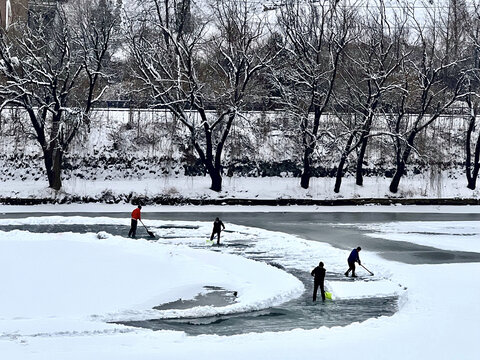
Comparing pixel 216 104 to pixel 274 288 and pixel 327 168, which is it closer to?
pixel 327 168

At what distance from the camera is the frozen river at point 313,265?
62.2ft

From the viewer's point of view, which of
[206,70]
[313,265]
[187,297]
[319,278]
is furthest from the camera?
[206,70]

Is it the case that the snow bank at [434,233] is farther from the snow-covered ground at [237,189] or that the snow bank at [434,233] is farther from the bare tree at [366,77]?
the bare tree at [366,77]

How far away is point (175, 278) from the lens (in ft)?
75.6

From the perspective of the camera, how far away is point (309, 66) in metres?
50.6

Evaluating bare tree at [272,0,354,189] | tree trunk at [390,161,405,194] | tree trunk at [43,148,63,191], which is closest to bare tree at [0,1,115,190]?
tree trunk at [43,148,63,191]

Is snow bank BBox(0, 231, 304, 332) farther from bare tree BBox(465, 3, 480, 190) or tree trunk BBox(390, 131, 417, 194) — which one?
bare tree BBox(465, 3, 480, 190)

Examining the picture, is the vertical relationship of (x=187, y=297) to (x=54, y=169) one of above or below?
below

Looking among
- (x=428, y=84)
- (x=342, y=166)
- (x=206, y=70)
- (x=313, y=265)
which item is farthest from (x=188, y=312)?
(x=206, y=70)

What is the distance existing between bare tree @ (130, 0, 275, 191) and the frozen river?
8.20 metres

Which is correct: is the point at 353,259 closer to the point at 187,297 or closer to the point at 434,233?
the point at 187,297

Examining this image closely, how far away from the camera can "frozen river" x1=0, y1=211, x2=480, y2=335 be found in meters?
19.0

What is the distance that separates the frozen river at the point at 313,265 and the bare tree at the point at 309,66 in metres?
8.67

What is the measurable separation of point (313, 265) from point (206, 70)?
3196 centimetres
